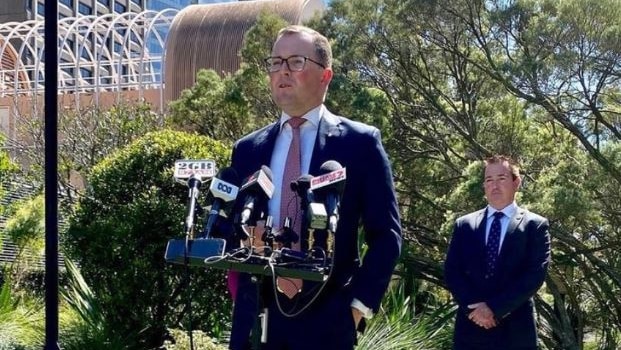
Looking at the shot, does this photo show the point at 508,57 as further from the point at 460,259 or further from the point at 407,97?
the point at 460,259

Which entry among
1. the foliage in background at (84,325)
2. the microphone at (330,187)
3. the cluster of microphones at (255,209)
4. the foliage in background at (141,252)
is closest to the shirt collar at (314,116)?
the cluster of microphones at (255,209)

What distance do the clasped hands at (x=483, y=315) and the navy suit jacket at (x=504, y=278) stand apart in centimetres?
3

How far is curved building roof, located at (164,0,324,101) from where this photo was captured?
24344 millimetres

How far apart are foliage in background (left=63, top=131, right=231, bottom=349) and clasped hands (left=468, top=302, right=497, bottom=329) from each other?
2577mm

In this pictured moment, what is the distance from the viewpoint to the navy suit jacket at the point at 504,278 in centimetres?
508

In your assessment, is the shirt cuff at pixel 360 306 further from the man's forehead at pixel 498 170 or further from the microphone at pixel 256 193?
the man's forehead at pixel 498 170

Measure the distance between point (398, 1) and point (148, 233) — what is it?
369cm

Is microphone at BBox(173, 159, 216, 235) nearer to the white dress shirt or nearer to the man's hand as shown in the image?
the man's hand

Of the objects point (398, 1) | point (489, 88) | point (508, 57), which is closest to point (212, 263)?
point (508, 57)

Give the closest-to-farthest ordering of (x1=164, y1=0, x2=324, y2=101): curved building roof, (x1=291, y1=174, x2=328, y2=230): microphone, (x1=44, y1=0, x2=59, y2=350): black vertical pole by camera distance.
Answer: (x1=291, y1=174, x2=328, y2=230): microphone < (x1=44, y1=0, x2=59, y2=350): black vertical pole < (x1=164, y1=0, x2=324, y2=101): curved building roof

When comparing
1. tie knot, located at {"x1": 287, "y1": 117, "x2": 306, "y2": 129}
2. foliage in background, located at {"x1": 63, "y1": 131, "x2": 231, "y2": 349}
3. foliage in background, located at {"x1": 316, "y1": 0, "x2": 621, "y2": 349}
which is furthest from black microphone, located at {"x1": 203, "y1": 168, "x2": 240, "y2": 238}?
foliage in background, located at {"x1": 316, "y1": 0, "x2": 621, "y2": 349}

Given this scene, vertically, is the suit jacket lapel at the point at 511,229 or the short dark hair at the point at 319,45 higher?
the short dark hair at the point at 319,45

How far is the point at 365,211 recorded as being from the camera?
2.84 m

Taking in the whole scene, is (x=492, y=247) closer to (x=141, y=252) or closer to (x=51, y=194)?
(x=51, y=194)
